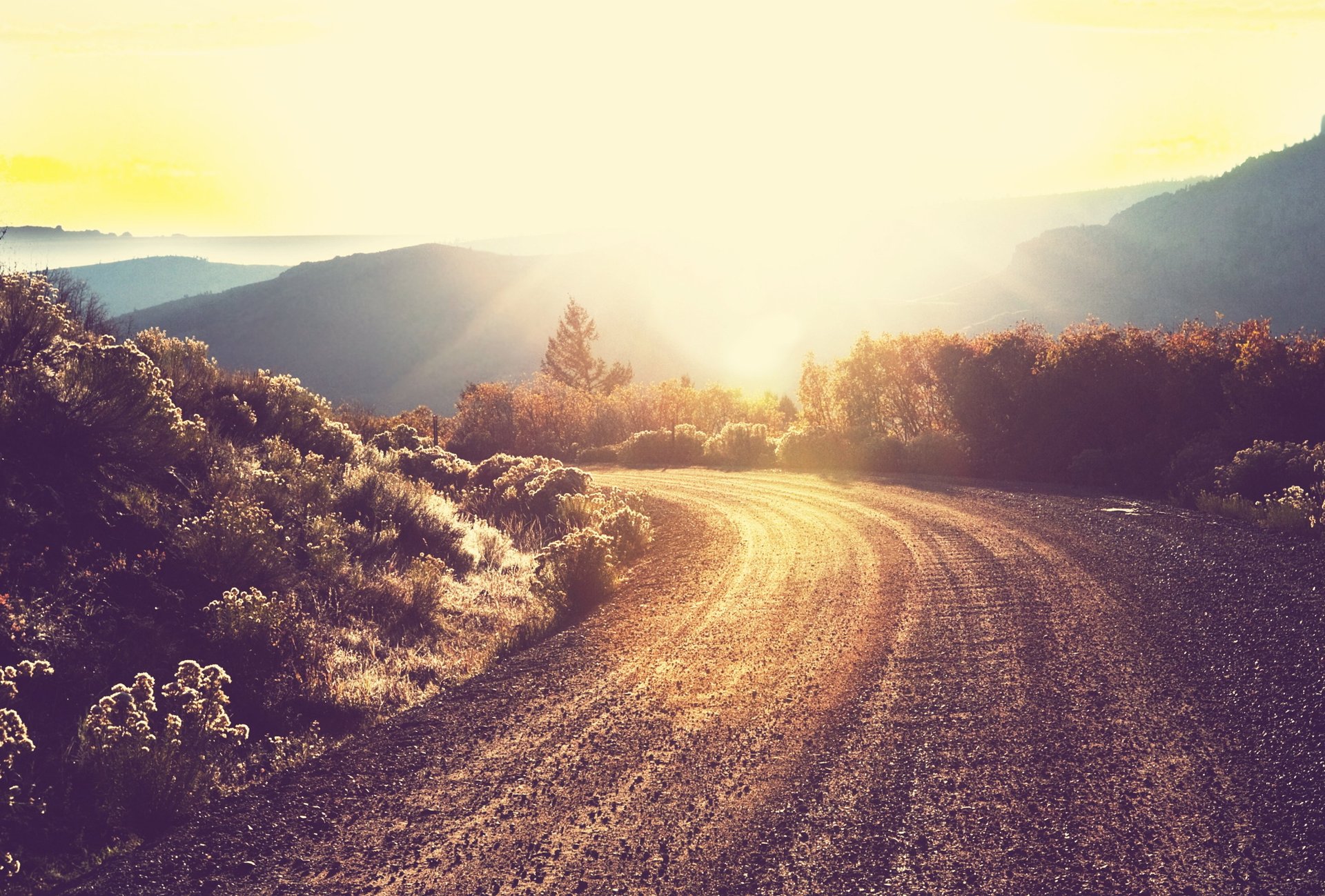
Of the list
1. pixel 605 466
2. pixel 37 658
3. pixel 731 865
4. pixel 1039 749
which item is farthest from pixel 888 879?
pixel 605 466

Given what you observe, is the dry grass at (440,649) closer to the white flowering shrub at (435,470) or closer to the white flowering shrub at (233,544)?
the white flowering shrub at (233,544)

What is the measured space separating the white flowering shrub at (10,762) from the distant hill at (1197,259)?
13935 cm

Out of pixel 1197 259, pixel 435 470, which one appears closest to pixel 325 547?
pixel 435 470

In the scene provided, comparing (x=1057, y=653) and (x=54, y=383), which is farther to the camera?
(x=54, y=383)

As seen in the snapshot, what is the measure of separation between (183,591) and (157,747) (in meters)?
2.79

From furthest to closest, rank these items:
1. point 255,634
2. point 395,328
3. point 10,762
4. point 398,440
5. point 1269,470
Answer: point 395,328, point 398,440, point 1269,470, point 255,634, point 10,762

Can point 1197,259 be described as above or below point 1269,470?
above

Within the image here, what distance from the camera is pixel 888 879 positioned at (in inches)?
162

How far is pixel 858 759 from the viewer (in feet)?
17.8

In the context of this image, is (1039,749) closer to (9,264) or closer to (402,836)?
(402,836)

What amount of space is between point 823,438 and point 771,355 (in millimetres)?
167300

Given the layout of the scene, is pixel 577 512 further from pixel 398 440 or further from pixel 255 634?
pixel 398 440

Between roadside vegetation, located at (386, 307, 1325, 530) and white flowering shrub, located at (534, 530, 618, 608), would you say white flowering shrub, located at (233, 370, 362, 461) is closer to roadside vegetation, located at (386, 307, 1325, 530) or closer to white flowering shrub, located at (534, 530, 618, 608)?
white flowering shrub, located at (534, 530, 618, 608)

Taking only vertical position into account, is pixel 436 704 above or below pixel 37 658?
below
